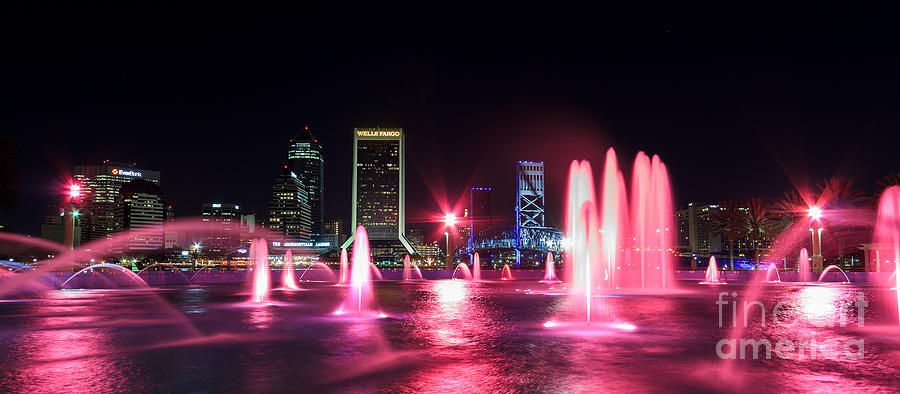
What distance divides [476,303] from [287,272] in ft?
89.5

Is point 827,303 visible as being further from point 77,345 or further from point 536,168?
point 536,168

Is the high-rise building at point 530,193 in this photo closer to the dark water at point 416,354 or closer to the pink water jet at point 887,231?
the pink water jet at point 887,231

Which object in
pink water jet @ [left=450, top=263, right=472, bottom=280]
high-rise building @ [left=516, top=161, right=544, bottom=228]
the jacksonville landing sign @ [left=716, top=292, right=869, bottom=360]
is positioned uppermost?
high-rise building @ [left=516, top=161, right=544, bottom=228]

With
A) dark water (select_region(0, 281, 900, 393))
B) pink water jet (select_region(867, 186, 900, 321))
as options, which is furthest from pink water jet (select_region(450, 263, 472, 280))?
dark water (select_region(0, 281, 900, 393))

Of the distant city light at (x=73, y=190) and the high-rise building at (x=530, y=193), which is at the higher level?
the high-rise building at (x=530, y=193)

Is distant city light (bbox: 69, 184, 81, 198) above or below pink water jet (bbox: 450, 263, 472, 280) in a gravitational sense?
above

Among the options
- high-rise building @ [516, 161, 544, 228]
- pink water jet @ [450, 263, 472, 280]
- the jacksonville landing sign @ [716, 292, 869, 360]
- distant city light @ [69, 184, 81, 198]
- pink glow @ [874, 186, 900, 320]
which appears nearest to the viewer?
the jacksonville landing sign @ [716, 292, 869, 360]

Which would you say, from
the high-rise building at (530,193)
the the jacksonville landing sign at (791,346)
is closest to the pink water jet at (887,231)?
the the jacksonville landing sign at (791,346)

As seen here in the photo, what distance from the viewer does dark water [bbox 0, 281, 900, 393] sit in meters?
9.08

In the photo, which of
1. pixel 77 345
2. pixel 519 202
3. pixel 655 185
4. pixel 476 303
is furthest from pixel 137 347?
pixel 519 202

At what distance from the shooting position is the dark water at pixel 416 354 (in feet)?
29.8

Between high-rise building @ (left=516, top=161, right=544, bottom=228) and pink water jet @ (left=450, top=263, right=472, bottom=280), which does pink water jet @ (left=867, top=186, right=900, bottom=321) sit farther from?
high-rise building @ (left=516, top=161, right=544, bottom=228)

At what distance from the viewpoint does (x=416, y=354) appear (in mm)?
11734

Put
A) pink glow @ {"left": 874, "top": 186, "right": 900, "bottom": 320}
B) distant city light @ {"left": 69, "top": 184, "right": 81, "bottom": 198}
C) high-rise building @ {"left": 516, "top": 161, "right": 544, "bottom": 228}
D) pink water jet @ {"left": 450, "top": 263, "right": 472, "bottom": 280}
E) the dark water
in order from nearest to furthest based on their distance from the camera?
the dark water
distant city light @ {"left": 69, "top": 184, "right": 81, "bottom": 198}
pink glow @ {"left": 874, "top": 186, "right": 900, "bottom": 320}
pink water jet @ {"left": 450, "top": 263, "right": 472, "bottom": 280}
high-rise building @ {"left": 516, "top": 161, "right": 544, "bottom": 228}
